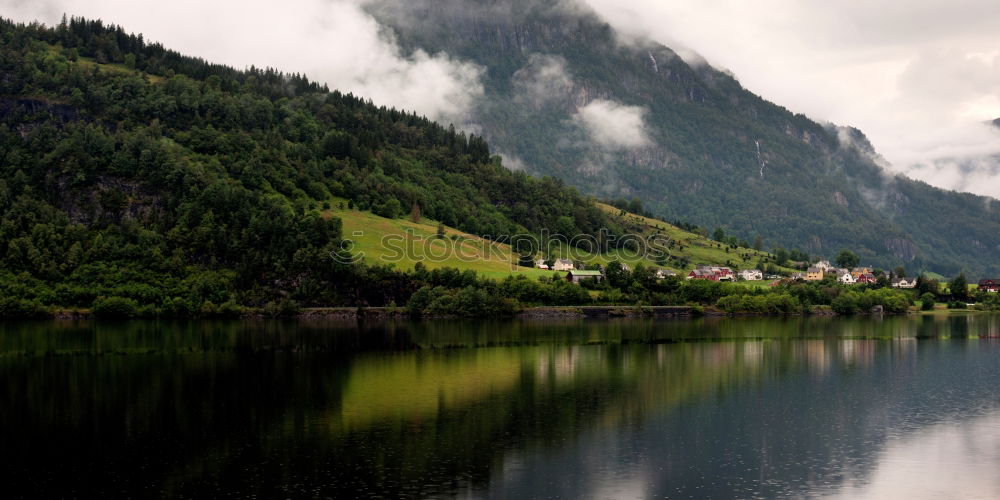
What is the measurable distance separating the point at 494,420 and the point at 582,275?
127 m

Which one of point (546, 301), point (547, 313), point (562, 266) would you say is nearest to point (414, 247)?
point (546, 301)

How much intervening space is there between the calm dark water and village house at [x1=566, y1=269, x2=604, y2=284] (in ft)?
246

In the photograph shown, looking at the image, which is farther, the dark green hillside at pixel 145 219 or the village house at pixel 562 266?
the village house at pixel 562 266

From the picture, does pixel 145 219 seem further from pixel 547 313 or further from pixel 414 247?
pixel 547 313

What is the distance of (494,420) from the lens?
54594 millimetres

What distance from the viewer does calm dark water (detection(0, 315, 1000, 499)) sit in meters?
41.7

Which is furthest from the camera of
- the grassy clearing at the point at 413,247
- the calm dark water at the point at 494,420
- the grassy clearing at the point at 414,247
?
the grassy clearing at the point at 413,247

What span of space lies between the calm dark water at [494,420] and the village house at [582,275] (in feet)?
246

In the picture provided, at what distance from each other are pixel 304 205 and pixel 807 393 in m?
131

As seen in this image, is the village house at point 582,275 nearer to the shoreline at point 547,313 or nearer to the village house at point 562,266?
the village house at point 562,266

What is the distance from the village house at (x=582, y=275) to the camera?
17389 centimetres

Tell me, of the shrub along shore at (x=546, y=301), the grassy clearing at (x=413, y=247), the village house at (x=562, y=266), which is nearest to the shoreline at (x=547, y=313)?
the shrub along shore at (x=546, y=301)

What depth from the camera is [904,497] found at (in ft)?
132

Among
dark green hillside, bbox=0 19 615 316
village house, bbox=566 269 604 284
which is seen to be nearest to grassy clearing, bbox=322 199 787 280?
village house, bbox=566 269 604 284
